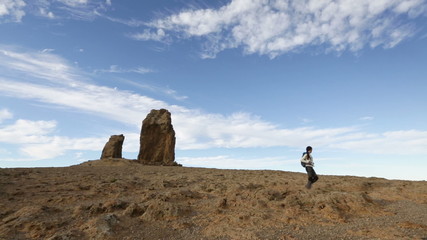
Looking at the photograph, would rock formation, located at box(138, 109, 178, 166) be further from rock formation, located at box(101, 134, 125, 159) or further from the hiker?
the hiker

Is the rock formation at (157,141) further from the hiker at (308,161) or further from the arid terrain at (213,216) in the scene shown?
the hiker at (308,161)

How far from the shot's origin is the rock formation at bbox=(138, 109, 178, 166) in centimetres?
4100

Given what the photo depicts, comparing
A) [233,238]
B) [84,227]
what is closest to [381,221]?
[233,238]

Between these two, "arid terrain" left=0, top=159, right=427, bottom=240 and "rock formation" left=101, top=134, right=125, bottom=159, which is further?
"rock formation" left=101, top=134, right=125, bottom=159

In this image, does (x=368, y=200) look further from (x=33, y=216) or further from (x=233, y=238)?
(x=33, y=216)

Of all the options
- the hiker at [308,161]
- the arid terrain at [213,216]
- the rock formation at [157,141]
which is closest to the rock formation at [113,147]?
the rock formation at [157,141]

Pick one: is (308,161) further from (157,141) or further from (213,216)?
(157,141)

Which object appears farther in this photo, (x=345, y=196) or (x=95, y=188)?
(x=95, y=188)

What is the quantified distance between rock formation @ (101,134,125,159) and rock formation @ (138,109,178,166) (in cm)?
515

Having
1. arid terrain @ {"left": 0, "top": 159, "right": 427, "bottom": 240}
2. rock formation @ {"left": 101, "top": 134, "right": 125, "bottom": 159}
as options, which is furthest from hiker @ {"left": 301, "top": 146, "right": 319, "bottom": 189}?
rock formation @ {"left": 101, "top": 134, "right": 125, "bottom": 159}

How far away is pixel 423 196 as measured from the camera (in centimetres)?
1725

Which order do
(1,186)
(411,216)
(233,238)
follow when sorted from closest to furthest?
1. (233,238)
2. (411,216)
3. (1,186)

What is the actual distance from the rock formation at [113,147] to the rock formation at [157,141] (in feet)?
16.9

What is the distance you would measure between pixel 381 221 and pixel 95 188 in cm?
1495
